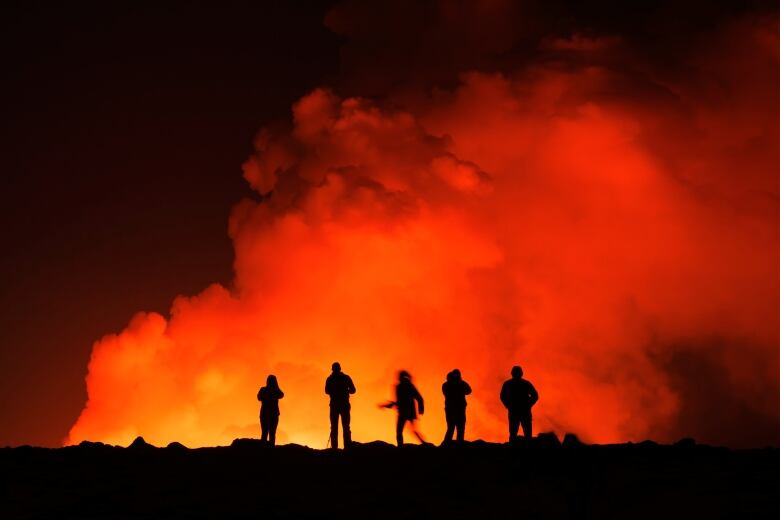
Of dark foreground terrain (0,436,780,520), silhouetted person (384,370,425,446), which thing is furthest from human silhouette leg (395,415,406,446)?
dark foreground terrain (0,436,780,520)

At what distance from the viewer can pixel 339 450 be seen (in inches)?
949

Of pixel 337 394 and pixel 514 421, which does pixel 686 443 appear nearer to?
pixel 514 421

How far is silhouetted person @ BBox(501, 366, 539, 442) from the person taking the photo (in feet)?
82.4

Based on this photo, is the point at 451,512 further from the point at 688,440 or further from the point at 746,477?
the point at 688,440

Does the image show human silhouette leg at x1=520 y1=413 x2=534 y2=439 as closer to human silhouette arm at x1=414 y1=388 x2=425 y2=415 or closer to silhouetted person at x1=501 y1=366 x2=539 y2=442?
silhouetted person at x1=501 y1=366 x2=539 y2=442

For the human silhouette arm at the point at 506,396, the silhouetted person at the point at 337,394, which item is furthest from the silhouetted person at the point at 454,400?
the silhouetted person at the point at 337,394

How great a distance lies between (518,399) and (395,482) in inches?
205

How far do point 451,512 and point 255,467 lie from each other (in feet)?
17.6

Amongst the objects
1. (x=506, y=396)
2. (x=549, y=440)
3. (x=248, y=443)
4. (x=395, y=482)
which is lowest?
(x=395, y=482)

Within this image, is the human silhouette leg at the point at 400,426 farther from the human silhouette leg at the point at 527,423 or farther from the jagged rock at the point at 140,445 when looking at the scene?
the jagged rock at the point at 140,445

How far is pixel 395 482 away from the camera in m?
21.2

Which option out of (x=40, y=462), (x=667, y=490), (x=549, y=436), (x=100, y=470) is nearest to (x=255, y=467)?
(x=100, y=470)


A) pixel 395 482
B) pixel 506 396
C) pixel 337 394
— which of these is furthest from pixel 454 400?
pixel 395 482

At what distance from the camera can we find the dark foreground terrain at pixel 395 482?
18.8m
